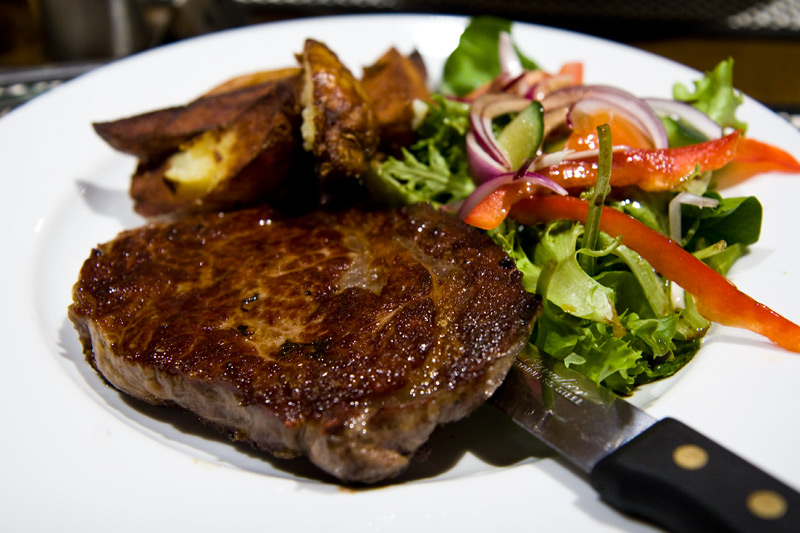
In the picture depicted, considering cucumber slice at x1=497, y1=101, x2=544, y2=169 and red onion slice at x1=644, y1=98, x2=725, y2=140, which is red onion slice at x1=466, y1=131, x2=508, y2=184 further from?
red onion slice at x1=644, y1=98, x2=725, y2=140

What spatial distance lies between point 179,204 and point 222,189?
0.82 feet

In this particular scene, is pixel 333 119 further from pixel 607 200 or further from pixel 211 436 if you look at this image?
pixel 211 436

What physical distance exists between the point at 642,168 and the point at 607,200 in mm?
196

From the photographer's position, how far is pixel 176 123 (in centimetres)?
287

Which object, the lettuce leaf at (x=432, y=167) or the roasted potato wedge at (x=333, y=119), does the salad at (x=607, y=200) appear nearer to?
the lettuce leaf at (x=432, y=167)

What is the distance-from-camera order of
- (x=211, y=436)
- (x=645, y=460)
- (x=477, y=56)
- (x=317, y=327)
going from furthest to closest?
(x=477, y=56), (x=211, y=436), (x=317, y=327), (x=645, y=460)

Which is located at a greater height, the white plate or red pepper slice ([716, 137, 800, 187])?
red pepper slice ([716, 137, 800, 187])

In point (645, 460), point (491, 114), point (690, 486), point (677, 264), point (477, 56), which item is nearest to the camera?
point (690, 486)

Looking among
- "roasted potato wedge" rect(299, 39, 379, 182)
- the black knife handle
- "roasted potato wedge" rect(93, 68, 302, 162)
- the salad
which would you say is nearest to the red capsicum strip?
the salad

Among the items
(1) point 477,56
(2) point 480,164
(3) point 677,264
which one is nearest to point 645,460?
(3) point 677,264

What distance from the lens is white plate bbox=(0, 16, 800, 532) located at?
176 centimetres

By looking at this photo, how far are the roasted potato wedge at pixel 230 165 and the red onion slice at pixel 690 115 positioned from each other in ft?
5.93

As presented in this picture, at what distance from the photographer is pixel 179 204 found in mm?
2869

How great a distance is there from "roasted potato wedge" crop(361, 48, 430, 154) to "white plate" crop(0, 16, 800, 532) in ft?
4.71
